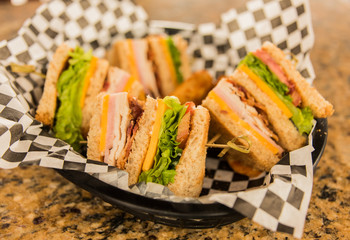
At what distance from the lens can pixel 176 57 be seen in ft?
10.0

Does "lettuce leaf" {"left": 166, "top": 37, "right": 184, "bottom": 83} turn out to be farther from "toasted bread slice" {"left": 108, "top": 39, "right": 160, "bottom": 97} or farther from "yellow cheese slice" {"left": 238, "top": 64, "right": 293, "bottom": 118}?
"yellow cheese slice" {"left": 238, "top": 64, "right": 293, "bottom": 118}

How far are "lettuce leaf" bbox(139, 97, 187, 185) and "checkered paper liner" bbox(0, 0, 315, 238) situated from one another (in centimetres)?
11

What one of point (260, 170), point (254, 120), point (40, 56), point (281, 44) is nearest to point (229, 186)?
point (260, 170)

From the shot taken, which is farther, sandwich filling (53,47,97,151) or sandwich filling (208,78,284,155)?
sandwich filling (53,47,97,151)

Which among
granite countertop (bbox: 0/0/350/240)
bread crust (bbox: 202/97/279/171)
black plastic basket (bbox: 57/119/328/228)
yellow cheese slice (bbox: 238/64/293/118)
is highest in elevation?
yellow cheese slice (bbox: 238/64/293/118)

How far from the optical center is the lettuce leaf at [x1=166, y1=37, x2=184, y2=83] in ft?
9.83

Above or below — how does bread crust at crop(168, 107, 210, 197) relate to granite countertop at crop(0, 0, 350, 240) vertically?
above

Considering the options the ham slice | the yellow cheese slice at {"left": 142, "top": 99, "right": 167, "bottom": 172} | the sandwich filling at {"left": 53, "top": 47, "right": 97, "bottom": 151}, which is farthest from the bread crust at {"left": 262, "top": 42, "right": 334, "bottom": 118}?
the sandwich filling at {"left": 53, "top": 47, "right": 97, "bottom": 151}

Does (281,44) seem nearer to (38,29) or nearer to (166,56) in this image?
(166,56)

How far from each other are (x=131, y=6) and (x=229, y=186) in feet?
6.95

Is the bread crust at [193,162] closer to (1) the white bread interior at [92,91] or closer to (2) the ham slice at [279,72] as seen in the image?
(2) the ham slice at [279,72]

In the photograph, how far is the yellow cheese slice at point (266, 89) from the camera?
2.24 m

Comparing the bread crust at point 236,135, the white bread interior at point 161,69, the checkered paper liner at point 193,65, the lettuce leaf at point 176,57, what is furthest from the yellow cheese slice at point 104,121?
the lettuce leaf at point 176,57

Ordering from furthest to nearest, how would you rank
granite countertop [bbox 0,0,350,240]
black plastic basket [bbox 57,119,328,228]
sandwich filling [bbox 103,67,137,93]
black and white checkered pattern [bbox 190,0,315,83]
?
black and white checkered pattern [bbox 190,0,315,83]
sandwich filling [bbox 103,67,137,93]
granite countertop [bbox 0,0,350,240]
black plastic basket [bbox 57,119,328,228]
